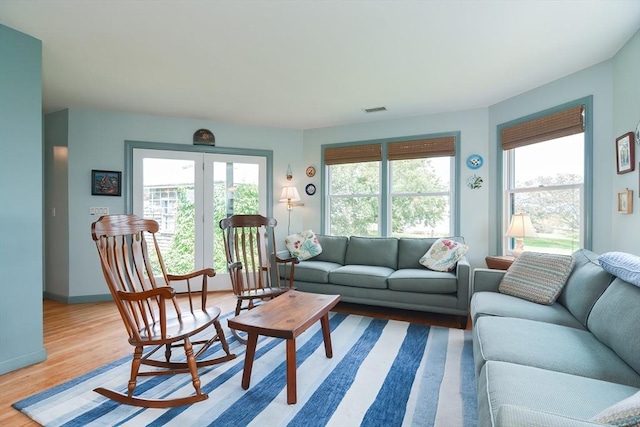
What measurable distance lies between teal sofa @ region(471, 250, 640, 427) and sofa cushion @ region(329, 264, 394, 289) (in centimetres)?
123

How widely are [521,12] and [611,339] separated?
6.69 feet

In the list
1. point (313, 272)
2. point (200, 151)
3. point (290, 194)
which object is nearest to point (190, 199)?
point (200, 151)

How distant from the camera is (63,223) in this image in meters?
4.11

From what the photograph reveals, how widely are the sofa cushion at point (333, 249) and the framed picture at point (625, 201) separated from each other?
9.31ft

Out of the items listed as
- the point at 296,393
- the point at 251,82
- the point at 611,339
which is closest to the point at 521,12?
the point at 611,339

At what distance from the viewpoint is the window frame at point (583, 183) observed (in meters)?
2.94

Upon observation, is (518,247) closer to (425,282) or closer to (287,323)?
(425,282)

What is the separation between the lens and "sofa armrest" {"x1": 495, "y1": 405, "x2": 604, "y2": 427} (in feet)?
2.44

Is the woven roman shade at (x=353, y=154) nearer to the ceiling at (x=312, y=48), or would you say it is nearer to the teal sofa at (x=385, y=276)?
the ceiling at (x=312, y=48)

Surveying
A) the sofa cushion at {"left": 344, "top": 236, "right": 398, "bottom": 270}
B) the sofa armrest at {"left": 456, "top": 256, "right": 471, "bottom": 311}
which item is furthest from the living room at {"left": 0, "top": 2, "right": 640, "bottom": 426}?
the sofa armrest at {"left": 456, "top": 256, "right": 471, "bottom": 311}

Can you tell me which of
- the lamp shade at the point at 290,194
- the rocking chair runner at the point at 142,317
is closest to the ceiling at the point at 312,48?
the lamp shade at the point at 290,194

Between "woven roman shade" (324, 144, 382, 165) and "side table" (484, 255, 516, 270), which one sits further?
"woven roman shade" (324, 144, 382, 165)

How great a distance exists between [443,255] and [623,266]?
186 cm

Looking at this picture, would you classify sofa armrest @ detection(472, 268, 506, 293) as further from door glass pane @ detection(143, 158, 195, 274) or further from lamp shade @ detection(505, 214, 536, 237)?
door glass pane @ detection(143, 158, 195, 274)
